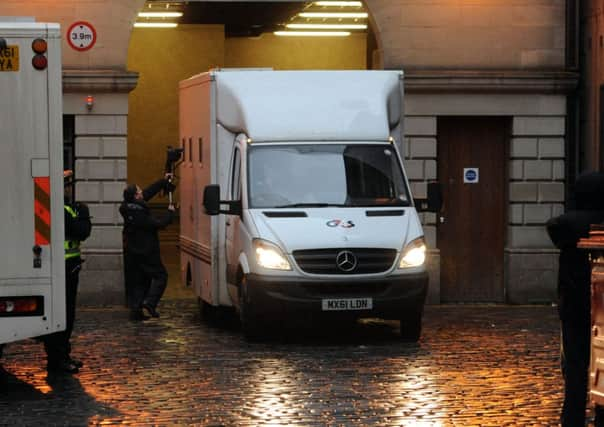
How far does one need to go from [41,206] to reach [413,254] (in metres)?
5.38

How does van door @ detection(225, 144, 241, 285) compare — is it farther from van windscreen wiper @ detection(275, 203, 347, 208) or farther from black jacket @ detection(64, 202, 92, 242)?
black jacket @ detection(64, 202, 92, 242)

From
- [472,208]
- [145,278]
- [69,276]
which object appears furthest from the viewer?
[472,208]

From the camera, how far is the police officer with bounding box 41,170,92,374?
43.2 feet

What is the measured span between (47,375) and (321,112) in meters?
4.72

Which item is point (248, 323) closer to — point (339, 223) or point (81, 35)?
point (339, 223)

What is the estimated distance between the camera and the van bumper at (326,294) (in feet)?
50.5

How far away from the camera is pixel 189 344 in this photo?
51.9 feet

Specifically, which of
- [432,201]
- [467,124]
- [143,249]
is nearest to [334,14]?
[467,124]

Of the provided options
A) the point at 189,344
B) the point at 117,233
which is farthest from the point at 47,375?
the point at 117,233

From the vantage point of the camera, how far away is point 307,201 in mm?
16000

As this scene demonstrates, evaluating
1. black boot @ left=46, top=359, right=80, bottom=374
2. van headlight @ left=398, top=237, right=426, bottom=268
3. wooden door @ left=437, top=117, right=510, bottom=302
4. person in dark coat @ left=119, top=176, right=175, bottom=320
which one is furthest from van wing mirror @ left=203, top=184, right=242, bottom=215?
wooden door @ left=437, top=117, right=510, bottom=302

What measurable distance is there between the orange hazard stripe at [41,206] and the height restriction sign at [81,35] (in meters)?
9.44

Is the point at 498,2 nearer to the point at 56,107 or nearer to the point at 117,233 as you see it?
the point at 117,233

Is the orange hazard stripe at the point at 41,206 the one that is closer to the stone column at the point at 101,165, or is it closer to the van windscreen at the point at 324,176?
the van windscreen at the point at 324,176
